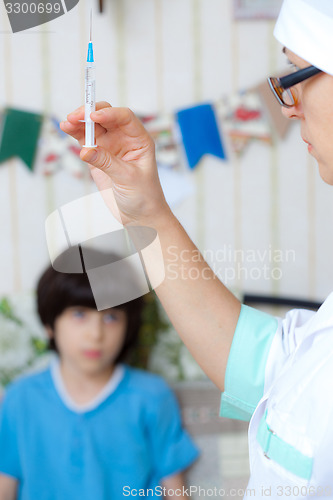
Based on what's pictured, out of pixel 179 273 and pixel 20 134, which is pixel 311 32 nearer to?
pixel 179 273

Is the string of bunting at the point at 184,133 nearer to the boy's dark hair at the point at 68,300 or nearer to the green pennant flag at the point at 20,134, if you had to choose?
the green pennant flag at the point at 20,134

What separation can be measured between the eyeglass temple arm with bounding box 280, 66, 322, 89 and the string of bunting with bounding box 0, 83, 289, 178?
99 cm

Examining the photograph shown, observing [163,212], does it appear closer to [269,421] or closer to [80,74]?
[269,421]

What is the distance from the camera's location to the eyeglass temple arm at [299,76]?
0.70 metres

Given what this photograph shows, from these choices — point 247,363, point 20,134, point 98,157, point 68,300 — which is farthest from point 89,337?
point 98,157

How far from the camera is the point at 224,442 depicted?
1.70 meters

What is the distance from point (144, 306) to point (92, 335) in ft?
0.70

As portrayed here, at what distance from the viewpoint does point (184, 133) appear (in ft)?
5.55

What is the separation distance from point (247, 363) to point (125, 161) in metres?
0.36

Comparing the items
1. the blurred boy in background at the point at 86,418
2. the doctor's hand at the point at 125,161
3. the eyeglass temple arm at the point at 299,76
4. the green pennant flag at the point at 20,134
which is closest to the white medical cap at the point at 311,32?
the eyeglass temple arm at the point at 299,76

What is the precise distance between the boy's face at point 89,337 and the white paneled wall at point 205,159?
0.76ft

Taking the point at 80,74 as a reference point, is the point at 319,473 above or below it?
below

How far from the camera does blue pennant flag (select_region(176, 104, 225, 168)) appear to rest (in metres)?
1.69

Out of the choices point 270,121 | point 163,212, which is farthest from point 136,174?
point 270,121
